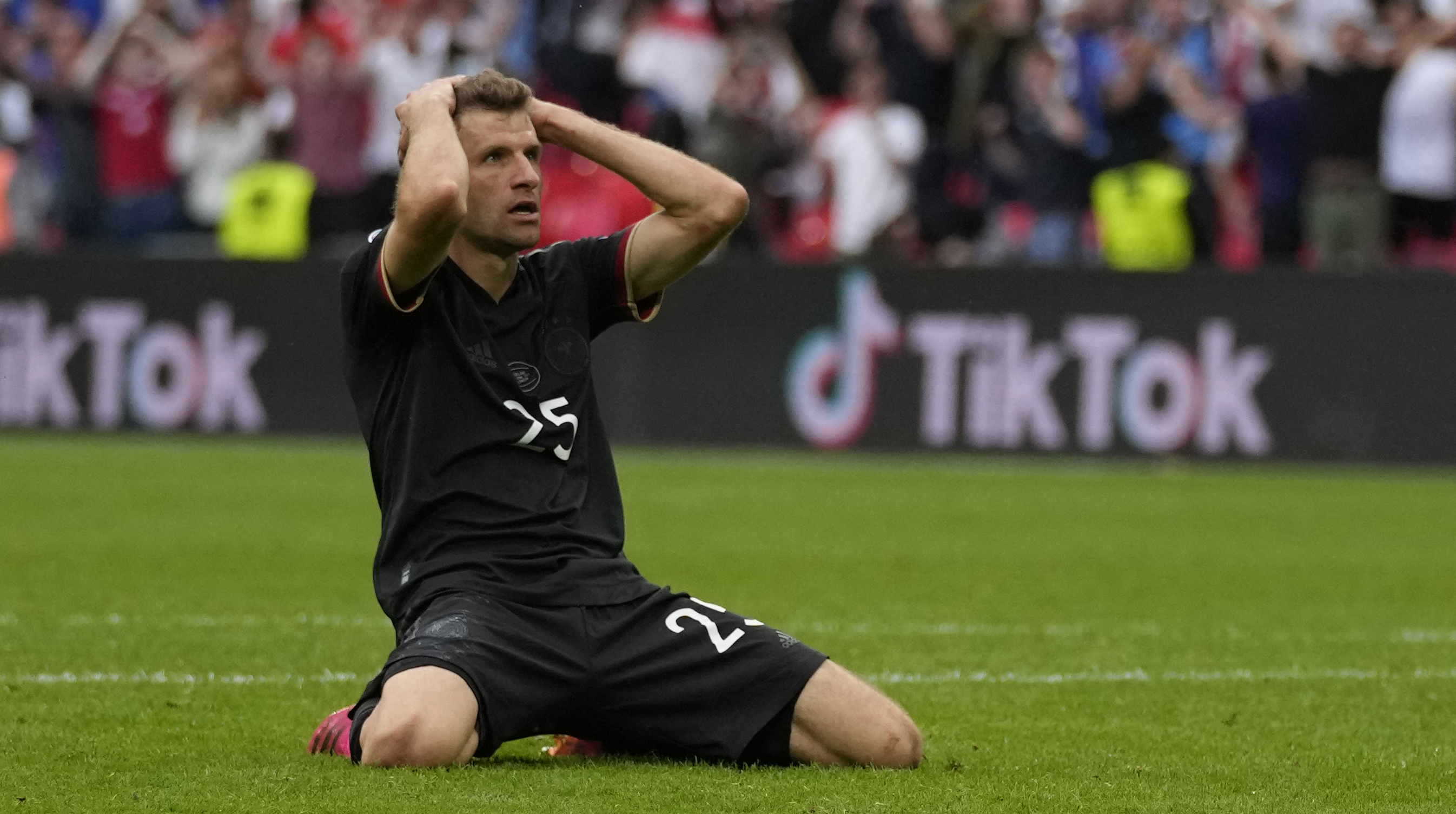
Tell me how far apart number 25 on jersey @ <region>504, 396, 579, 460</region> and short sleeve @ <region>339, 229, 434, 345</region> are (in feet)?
1.16

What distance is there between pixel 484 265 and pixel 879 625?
10.5ft

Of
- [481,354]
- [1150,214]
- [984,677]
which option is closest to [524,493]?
[481,354]

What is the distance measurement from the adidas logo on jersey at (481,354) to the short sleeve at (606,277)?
0.33m

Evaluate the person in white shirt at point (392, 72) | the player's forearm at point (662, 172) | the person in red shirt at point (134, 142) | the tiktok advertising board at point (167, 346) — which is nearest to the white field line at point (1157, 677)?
the player's forearm at point (662, 172)

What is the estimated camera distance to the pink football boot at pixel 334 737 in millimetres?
5449

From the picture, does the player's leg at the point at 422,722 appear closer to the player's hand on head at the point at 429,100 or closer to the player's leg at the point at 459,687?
the player's leg at the point at 459,687

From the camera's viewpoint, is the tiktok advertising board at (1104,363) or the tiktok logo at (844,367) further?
the tiktok logo at (844,367)

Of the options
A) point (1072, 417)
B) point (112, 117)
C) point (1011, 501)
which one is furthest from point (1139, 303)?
point (112, 117)

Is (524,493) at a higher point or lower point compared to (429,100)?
lower

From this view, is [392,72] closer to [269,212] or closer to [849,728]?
[269,212]

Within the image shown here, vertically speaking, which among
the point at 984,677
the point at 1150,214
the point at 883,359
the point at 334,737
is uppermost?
the point at 1150,214

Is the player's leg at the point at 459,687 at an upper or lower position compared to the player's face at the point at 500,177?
lower

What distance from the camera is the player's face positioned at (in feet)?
18.4

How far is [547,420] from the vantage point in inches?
223
